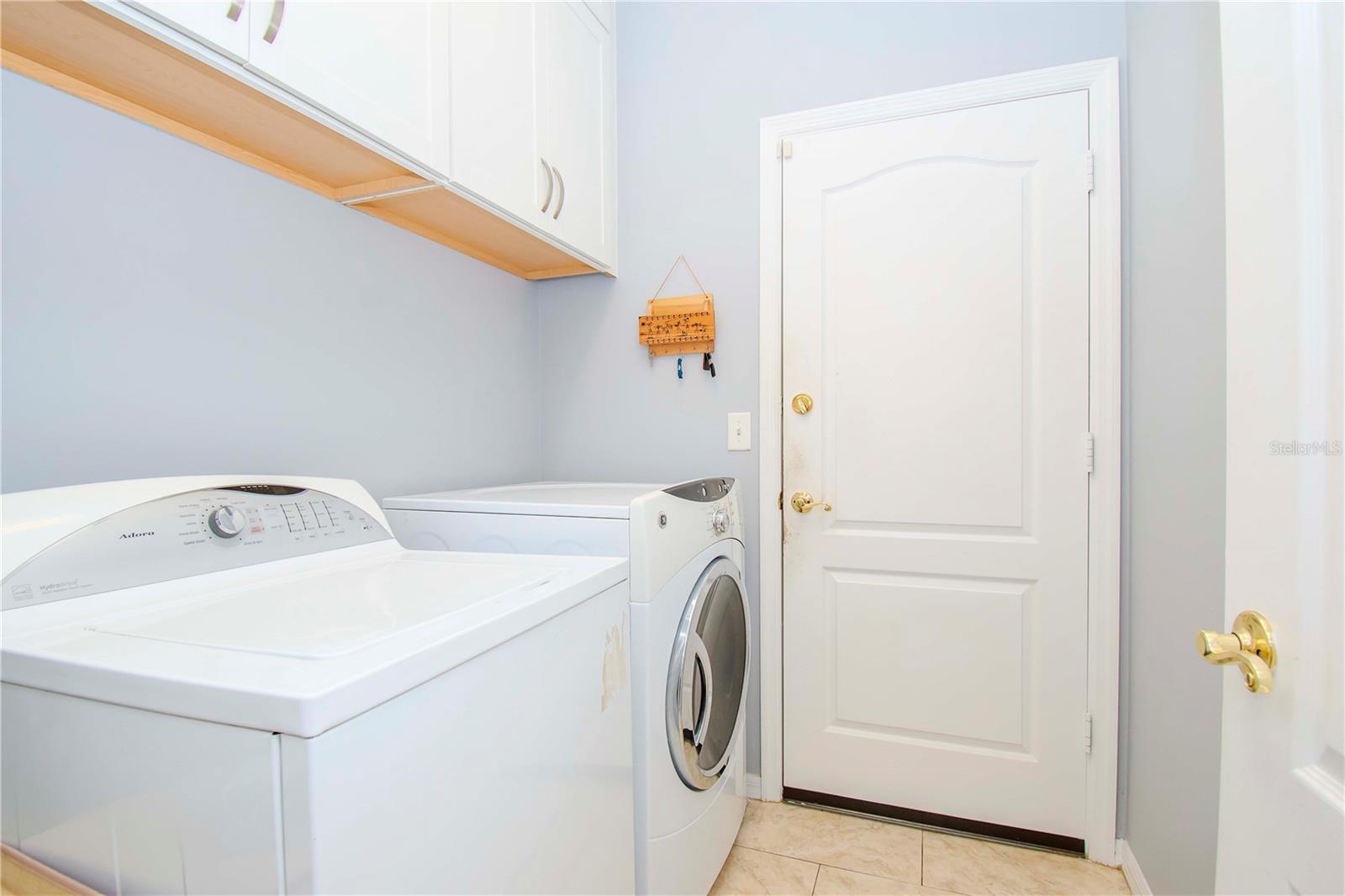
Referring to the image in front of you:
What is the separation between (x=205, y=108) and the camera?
1.01 meters

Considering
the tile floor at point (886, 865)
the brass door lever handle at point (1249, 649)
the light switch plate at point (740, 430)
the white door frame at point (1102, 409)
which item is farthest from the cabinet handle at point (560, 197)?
the tile floor at point (886, 865)

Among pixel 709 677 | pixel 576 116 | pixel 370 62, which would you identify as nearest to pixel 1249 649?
pixel 709 677

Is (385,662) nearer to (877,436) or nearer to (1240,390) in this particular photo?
(1240,390)

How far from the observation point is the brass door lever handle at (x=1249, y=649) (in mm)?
565

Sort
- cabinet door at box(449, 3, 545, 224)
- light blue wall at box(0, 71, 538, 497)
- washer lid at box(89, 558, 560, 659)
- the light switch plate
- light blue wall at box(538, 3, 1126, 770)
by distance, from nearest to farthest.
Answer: washer lid at box(89, 558, 560, 659)
light blue wall at box(0, 71, 538, 497)
cabinet door at box(449, 3, 545, 224)
light blue wall at box(538, 3, 1126, 770)
the light switch plate

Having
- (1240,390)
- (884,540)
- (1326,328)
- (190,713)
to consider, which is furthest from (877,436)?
(190,713)

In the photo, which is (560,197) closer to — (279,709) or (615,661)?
(615,661)

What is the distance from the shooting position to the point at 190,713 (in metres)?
0.51

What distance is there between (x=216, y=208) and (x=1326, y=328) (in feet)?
5.25

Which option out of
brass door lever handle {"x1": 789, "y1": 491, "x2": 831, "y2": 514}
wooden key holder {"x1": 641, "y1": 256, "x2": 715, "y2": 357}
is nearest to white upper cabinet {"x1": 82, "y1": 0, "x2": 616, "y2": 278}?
wooden key holder {"x1": 641, "y1": 256, "x2": 715, "y2": 357}

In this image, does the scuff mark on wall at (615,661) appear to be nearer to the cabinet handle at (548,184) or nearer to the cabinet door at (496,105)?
the cabinet door at (496,105)

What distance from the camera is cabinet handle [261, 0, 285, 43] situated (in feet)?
3.02

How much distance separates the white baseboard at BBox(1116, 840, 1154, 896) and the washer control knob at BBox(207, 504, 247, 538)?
2.10 meters

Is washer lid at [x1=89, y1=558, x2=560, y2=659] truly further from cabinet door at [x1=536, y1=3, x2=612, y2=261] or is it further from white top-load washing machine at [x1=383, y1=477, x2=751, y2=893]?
cabinet door at [x1=536, y1=3, x2=612, y2=261]
